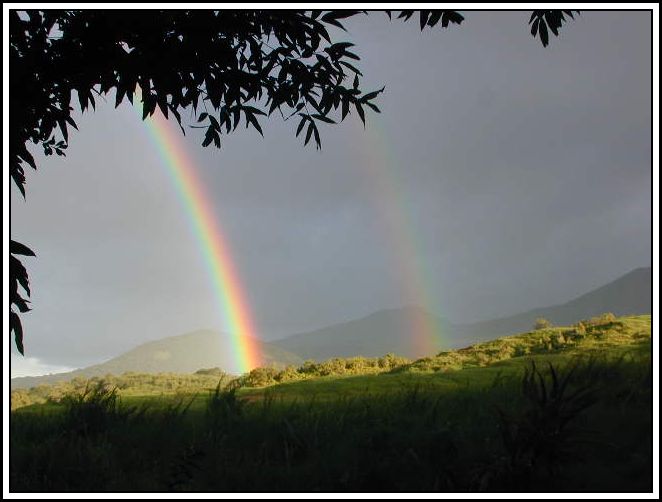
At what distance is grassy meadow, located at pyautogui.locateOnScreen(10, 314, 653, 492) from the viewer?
10.1ft

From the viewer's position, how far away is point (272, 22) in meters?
7.17

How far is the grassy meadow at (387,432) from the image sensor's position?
3.08m

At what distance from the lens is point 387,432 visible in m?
3.33

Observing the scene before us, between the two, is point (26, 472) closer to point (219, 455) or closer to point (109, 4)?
point (219, 455)

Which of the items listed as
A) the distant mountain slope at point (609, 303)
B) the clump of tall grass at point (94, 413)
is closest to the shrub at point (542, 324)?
the distant mountain slope at point (609, 303)

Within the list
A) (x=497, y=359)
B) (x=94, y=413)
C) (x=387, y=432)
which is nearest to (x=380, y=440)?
(x=387, y=432)

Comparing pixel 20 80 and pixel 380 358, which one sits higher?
pixel 20 80

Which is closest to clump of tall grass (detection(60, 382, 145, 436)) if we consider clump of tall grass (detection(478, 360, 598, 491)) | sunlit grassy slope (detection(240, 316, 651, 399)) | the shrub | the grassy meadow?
the grassy meadow

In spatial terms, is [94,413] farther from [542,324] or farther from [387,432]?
[542,324]

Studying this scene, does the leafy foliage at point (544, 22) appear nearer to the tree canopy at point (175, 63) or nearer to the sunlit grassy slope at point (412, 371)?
the tree canopy at point (175, 63)

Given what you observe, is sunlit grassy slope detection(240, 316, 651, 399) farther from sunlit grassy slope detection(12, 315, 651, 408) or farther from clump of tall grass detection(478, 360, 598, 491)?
clump of tall grass detection(478, 360, 598, 491)

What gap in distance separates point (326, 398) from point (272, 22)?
5.21 meters

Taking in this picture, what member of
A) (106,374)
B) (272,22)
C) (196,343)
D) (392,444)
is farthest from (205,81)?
(392,444)

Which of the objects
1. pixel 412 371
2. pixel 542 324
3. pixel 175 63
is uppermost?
pixel 175 63
